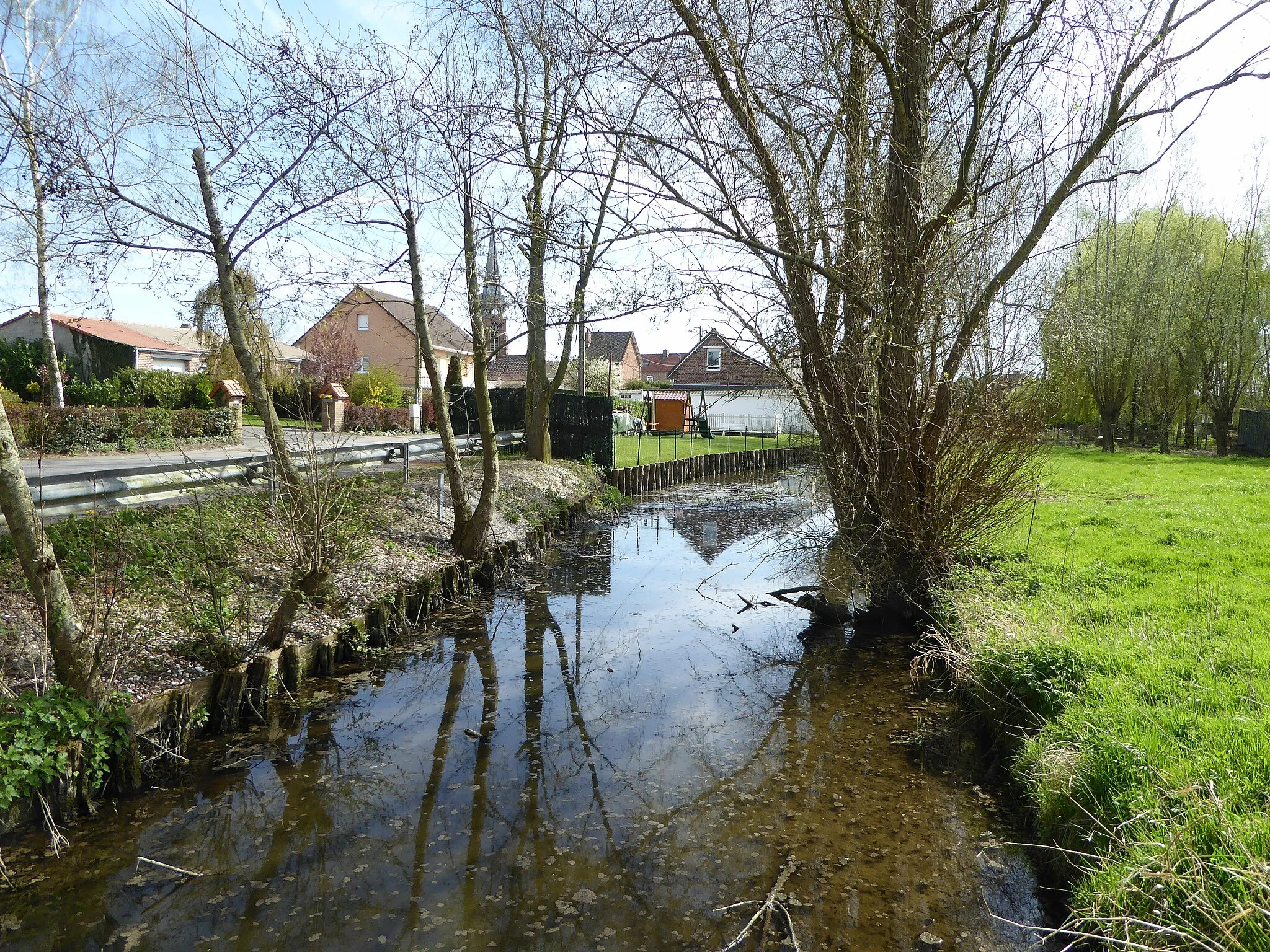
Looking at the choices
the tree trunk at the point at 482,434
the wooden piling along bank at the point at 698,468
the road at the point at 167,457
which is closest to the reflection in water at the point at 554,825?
the road at the point at 167,457

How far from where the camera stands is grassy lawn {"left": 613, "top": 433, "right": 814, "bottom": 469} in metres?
24.2

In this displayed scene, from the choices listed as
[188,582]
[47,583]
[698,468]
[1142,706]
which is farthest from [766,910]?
[698,468]

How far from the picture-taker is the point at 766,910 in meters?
3.95

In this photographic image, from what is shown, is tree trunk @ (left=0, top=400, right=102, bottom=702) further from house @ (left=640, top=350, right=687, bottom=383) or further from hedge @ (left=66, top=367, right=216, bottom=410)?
house @ (left=640, top=350, right=687, bottom=383)

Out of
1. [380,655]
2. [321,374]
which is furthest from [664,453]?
[380,655]

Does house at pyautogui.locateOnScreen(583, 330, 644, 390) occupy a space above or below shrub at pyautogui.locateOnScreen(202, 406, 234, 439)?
above

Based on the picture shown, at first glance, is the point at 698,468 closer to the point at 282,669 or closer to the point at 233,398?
the point at 233,398

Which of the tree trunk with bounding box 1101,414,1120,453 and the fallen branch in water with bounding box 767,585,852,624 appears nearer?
the fallen branch in water with bounding box 767,585,852,624

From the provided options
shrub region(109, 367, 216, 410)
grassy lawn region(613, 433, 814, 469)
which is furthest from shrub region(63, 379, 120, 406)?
Answer: grassy lawn region(613, 433, 814, 469)

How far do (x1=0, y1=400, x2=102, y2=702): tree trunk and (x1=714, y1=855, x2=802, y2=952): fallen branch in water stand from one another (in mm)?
3847

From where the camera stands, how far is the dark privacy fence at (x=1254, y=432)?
25328mm

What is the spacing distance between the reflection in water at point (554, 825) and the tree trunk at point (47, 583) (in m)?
0.85

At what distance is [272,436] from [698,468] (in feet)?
57.7

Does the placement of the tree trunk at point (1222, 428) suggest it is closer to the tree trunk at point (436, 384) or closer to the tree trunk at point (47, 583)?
the tree trunk at point (436, 384)
